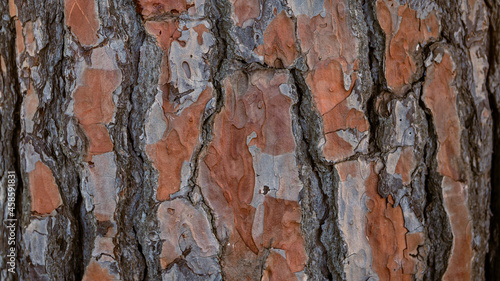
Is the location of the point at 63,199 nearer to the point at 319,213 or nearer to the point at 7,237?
the point at 7,237

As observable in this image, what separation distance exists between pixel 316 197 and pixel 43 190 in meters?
0.58

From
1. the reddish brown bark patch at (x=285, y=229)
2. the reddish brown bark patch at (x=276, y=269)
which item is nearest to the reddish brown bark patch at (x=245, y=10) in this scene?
the reddish brown bark patch at (x=285, y=229)

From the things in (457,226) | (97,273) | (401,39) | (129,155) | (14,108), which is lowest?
(97,273)

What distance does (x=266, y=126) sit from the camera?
0.72 m

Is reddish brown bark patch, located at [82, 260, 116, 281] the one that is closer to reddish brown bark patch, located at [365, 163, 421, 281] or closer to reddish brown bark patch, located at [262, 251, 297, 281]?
reddish brown bark patch, located at [262, 251, 297, 281]

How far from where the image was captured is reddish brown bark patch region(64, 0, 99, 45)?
730mm

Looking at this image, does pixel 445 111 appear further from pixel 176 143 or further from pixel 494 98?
pixel 176 143

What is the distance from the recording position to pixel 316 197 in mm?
749

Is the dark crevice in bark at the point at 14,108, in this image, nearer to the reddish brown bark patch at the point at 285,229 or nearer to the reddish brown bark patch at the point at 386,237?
the reddish brown bark patch at the point at 285,229

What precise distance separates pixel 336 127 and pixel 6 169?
0.73 meters

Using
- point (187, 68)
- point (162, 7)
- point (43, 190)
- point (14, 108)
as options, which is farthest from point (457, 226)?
point (14, 108)

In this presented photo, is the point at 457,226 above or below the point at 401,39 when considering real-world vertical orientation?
below

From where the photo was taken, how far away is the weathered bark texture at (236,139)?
721 millimetres

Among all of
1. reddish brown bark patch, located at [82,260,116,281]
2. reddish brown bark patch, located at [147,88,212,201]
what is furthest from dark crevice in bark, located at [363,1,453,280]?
reddish brown bark patch, located at [82,260,116,281]
